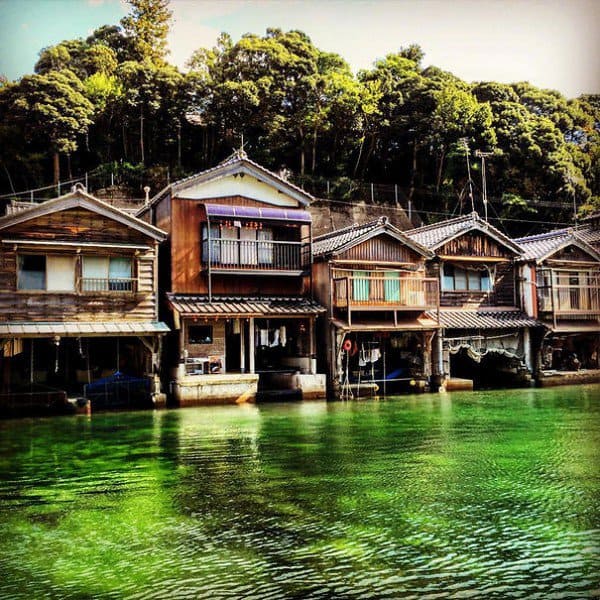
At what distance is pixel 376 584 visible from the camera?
5832 millimetres

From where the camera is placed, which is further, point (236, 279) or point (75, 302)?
point (236, 279)

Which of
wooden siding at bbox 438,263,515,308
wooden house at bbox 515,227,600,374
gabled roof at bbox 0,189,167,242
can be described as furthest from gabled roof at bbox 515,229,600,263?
gabled roof at bbox 0,189,167,242

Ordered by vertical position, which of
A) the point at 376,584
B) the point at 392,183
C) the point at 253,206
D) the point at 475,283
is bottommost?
the point at 376,584

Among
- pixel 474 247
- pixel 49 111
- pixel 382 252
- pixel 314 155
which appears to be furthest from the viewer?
pixel 314 155

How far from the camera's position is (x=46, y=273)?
19.9 m

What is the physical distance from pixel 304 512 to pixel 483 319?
1883 centimetres

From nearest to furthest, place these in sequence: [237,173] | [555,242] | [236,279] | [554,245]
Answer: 1. [236,279]
2. [237,173]
3. [554,245]
4. [555,242]

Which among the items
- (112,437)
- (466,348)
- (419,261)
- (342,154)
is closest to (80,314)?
(112,437)

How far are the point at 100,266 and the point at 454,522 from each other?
1591 centimetres

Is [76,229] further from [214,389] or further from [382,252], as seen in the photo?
[382,252]

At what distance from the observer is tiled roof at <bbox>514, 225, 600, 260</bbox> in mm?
26688

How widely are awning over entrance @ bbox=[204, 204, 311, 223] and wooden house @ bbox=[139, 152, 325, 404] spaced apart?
1.4 inches

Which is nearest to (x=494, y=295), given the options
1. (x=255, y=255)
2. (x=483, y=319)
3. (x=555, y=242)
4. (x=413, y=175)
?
(x=483, y=319)

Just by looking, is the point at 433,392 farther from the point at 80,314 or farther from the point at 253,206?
the point at 80,314
